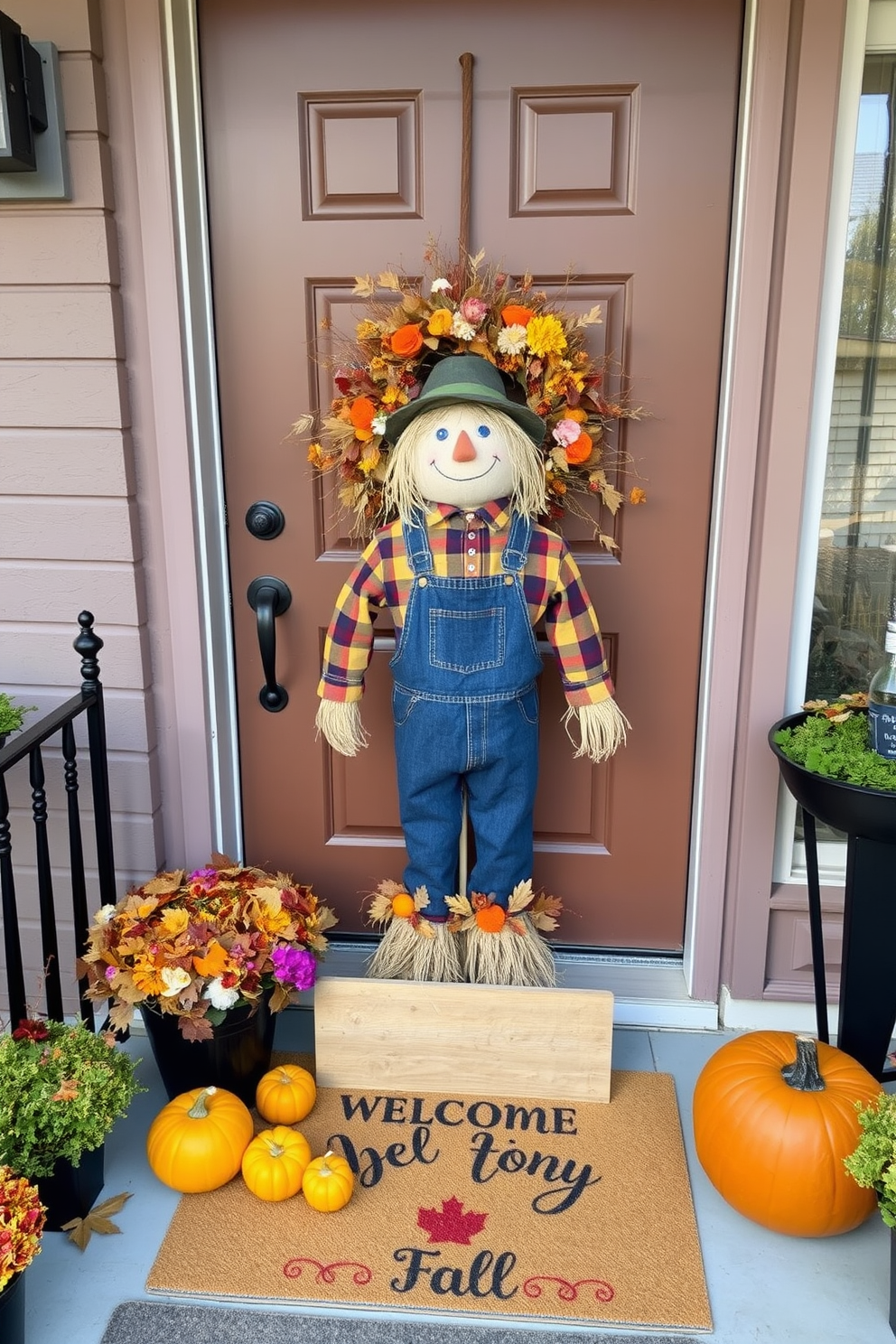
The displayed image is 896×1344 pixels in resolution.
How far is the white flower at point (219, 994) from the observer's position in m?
1.85

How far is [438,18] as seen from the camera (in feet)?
6.42

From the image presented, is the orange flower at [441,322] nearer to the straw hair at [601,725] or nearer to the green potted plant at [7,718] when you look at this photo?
the straw hair at [601,725]

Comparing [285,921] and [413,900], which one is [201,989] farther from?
[413,900]

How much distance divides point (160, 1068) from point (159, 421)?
1417 mm

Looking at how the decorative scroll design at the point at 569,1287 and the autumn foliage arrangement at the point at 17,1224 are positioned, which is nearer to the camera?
the autumn foliage arrangement at the point at 17,1224

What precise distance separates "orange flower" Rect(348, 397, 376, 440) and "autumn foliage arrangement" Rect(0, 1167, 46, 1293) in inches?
58.4

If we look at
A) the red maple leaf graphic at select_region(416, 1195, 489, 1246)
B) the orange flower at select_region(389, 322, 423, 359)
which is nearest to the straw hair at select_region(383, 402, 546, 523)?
the orange flower at select_region(389, 322, 423, 359)

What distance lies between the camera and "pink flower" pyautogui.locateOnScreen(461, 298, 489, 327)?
185 centimetres

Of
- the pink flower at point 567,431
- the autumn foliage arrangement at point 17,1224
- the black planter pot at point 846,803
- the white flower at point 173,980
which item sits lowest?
the autumn foliage arrangement at point 17,1224

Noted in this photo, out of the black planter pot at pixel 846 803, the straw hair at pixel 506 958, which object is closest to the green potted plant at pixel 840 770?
the black planter pot at pixel 846 803

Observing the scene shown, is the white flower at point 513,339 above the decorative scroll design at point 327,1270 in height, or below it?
above

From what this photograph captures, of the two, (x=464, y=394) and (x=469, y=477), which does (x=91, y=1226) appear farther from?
(x=464, y=394)

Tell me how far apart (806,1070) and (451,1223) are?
2.37ft

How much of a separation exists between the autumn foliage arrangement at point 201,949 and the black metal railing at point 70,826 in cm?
8
